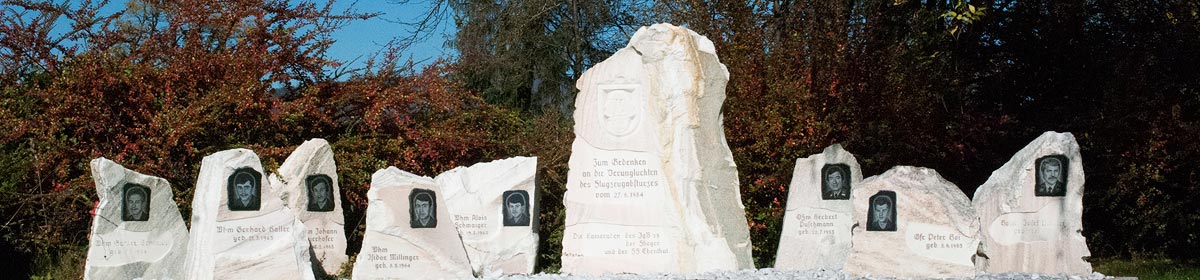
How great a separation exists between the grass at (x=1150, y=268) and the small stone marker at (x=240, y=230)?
809cm

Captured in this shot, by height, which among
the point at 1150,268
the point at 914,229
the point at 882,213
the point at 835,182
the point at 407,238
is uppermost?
the point at 835,182

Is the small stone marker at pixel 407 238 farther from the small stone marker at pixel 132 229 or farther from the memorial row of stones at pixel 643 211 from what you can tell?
the small stone marker at pixel 132 229

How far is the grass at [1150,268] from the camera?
10883 millimetres

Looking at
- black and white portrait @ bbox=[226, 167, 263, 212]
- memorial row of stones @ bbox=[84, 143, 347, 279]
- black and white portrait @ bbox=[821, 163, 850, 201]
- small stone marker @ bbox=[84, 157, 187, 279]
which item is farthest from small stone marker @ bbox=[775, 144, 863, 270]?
small stone marker @ bbox=[84, 157, 187, 279]

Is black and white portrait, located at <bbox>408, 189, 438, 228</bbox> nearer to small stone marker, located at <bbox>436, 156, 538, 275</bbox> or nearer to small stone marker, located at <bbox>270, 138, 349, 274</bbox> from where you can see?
small stone marker, located at <bbox>436, 156, 538, 275</bbox>

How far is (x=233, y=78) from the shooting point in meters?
12.7

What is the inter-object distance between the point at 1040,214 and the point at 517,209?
4961mm

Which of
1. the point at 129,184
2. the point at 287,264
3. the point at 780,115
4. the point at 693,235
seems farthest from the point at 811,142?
the point at 129,184

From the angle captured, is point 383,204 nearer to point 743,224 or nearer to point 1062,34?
point 743,224

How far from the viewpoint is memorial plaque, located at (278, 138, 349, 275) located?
11352mm

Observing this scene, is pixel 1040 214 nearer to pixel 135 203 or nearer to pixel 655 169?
pixel 655 169

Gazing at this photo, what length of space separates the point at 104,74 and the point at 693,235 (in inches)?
278

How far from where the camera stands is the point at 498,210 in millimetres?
11164

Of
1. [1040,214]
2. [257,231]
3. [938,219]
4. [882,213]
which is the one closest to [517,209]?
[257,231]
